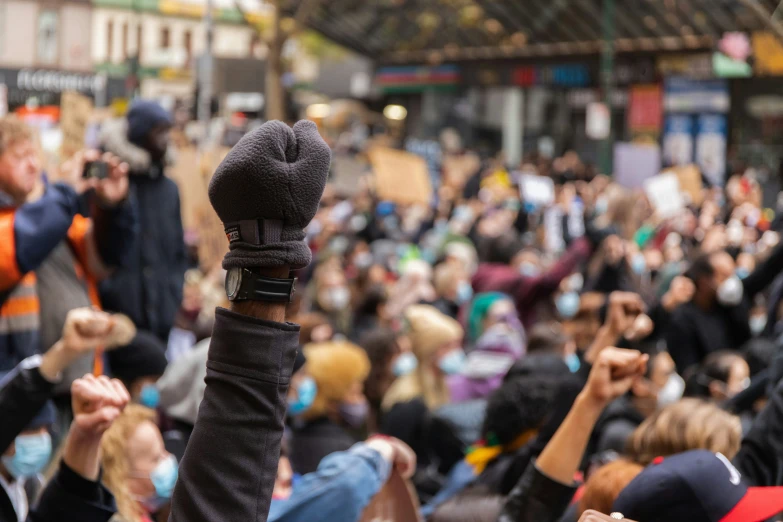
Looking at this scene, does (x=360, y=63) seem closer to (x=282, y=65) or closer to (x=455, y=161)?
(x=455, y=161)

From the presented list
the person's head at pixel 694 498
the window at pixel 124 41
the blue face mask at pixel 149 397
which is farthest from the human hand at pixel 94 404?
the window at pixel 124 41

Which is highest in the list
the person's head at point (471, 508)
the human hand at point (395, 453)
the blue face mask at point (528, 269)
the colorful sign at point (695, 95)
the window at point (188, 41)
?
the colorful sign at point (695, 95)

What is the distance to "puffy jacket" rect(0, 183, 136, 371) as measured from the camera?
14.0ft

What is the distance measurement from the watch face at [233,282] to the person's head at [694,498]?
49.4 inches

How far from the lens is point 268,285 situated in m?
1.91

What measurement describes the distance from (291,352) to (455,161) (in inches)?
854

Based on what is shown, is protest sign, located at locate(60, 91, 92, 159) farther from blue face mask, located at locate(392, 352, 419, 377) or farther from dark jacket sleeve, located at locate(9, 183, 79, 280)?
dark jacket sleeve, located at locate(9, 183, 79, 280)

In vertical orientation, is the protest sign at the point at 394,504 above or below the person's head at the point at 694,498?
below

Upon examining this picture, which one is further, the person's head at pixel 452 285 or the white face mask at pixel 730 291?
the person's head at pixel 452 285

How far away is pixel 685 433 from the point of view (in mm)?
3400

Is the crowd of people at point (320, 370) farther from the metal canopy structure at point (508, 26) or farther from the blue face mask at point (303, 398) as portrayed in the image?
the metal canopy structure at point (508, 26)

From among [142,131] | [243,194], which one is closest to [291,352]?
[243,194]

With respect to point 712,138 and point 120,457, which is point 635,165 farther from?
point 120,457

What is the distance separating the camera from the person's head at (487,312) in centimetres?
769
